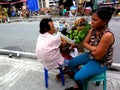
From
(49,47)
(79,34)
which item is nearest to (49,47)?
(49,47)

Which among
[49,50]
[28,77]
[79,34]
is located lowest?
[28,77]

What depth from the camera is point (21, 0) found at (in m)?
27.4

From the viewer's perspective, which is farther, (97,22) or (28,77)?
(28,77)

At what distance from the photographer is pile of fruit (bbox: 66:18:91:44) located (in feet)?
12.4

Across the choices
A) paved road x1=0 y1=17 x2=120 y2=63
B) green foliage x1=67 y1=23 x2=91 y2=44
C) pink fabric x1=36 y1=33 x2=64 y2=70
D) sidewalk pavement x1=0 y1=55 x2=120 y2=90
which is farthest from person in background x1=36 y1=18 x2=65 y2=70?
paved road x1=0 y1=17 x2=120 y2=63

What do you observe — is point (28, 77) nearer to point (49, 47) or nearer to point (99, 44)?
point (49, 47)

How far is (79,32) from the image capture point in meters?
3.77

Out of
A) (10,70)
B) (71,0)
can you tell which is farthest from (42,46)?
(71,0)

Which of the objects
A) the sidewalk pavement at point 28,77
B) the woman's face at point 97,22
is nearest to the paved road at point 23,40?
the sidewalk pavement at point 28,77

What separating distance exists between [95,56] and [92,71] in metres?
0.19

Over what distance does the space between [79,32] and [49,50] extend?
2.84 feet

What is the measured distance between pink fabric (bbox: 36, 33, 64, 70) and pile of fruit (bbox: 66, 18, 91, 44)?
0.67 metres

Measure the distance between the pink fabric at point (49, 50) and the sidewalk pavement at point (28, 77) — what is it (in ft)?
1.58

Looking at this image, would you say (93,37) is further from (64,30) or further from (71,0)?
(71,0)
